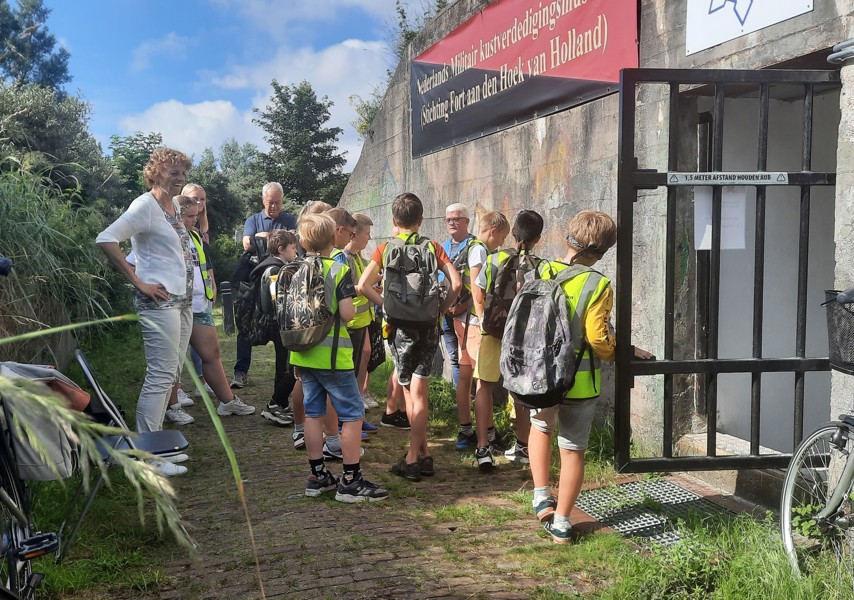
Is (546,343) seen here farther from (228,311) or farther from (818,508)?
(228,311)

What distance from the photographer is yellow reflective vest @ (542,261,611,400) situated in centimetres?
357

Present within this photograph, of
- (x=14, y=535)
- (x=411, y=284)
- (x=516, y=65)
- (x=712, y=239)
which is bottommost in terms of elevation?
(x=14, y=535)

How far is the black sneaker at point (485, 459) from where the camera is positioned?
4.96m

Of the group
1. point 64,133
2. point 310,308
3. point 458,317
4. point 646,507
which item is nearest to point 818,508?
point 646,507

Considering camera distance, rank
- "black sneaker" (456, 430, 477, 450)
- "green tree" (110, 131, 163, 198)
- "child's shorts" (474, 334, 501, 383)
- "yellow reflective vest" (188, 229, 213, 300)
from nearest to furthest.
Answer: "child's shorts" (474, 334, 501, 383) < "black sneaker" (456, 430, 477, 450) < "yellow reflective vest" (188, 229, 213, 300) < "green tree" (110, 131, 163, 198)

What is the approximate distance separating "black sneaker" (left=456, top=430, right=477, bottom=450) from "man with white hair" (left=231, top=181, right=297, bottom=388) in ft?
7.59

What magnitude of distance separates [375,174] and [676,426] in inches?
257

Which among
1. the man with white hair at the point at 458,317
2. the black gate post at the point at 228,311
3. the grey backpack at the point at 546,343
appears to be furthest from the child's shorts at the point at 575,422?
the black gate post at the point at 228,311

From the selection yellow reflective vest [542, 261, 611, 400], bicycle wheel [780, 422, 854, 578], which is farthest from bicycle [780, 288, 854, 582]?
yellow reflective vest [542, 261, 611, 400]

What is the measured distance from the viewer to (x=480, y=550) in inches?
143

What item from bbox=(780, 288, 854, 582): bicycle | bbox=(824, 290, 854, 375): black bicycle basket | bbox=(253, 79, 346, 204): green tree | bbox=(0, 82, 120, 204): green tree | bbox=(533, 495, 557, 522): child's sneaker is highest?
bbox=(253, 79, 346, 204): green tree

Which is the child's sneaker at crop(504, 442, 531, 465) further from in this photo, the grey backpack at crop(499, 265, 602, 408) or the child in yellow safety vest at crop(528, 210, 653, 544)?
the grey backpack at crop(499, 265, 602, 408)

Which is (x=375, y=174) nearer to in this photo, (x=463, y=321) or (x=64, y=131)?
(x=463, y=321)

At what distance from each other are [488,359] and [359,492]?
1334 mm
